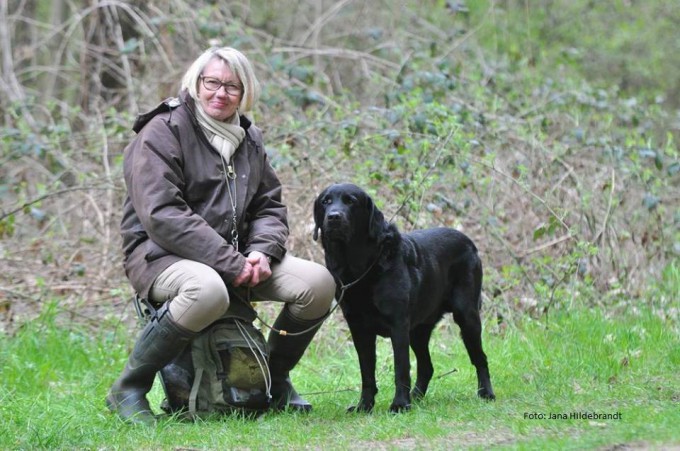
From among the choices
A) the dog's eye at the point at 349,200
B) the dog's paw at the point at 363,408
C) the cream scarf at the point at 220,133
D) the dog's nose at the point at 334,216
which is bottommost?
the dog's paw at the point at 363,408

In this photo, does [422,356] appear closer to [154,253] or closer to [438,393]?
[438,393]

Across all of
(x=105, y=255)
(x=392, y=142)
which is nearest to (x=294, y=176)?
(x=392, y=142)

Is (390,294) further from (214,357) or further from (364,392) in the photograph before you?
(214,357)

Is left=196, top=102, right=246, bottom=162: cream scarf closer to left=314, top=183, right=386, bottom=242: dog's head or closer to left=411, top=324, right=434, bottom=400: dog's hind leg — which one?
left=314, top=183, right=386, bottom=242: dog's head

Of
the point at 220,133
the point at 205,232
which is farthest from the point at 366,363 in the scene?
the point at 220,133

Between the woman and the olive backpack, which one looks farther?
the olive backpack

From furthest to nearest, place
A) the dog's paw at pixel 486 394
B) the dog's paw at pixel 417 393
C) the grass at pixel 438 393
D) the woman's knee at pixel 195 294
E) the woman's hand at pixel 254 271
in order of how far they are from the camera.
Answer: the dog's paw at pixel 417 393 < the dog's paw at pixel 486 394 < the woman's hand at pixel 254 271 < the woman's knee at pixel 195 294 < the grass at pixel 438 393

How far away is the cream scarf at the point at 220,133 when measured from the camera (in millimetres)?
4496

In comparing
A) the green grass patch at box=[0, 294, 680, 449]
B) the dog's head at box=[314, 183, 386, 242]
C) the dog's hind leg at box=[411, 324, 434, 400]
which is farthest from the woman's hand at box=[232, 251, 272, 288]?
the dog's hind leg at box=[411, 324, 434, 400]

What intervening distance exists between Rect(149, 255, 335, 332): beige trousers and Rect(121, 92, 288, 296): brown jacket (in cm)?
6

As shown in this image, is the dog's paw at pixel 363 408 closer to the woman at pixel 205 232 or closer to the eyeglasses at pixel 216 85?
the woman at pixel 205 232

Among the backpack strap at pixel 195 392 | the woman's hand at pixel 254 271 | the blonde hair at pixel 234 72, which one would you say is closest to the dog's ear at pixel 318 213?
the woman's hand at pixel 254 271

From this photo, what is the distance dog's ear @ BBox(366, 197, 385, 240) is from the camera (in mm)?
4523

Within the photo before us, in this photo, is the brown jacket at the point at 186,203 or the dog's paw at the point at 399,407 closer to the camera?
the brown jacket at the point at 186,203
